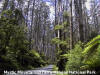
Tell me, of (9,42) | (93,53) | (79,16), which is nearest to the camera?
(93,53)

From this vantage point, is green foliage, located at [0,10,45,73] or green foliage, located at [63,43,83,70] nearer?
green foliage, located at [63,43,83,70]

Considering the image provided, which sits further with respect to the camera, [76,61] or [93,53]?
[76,61]

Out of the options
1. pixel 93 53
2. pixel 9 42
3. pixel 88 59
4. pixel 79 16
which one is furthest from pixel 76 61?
pixel 79 16

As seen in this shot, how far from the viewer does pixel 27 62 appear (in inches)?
737

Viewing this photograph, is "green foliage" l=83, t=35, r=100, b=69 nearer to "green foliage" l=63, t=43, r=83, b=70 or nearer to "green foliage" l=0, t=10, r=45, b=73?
"green foliage" l=63, t=43, r=83, b=70

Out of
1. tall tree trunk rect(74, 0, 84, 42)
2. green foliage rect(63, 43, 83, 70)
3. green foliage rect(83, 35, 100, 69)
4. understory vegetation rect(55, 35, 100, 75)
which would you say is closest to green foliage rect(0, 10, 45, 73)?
green foliage rect(63, 43, 83, 70)

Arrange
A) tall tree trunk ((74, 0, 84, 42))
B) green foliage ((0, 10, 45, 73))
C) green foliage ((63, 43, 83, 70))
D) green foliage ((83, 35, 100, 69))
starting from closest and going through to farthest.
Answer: green foliage ((83, 35, 100, 69)) → green foliage ((63, 43, 83, 70)) → green foliage ((0, 10, 45, 73)) → tall tree trunk ((74, 0, 84, 42))

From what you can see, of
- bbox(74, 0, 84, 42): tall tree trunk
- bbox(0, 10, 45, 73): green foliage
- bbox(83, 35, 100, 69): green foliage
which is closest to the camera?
bbox(83, 35, 100, 69): green foliage

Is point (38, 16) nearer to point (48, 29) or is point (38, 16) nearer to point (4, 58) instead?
point (48, 29)

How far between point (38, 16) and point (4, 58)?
89.1ft

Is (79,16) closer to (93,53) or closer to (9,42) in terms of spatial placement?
(9,42)

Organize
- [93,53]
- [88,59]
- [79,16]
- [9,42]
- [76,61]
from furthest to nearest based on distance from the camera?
1. [79,16]
2. [9,42]
3. [76,61]
4. [88,59]
5. [93,53]

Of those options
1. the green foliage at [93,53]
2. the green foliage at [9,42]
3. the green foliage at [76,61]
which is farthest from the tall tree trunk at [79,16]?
the green foliage at [9,42]

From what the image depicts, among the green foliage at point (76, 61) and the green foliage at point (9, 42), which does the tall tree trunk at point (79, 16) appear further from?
the green foliage at point (9, 42)
